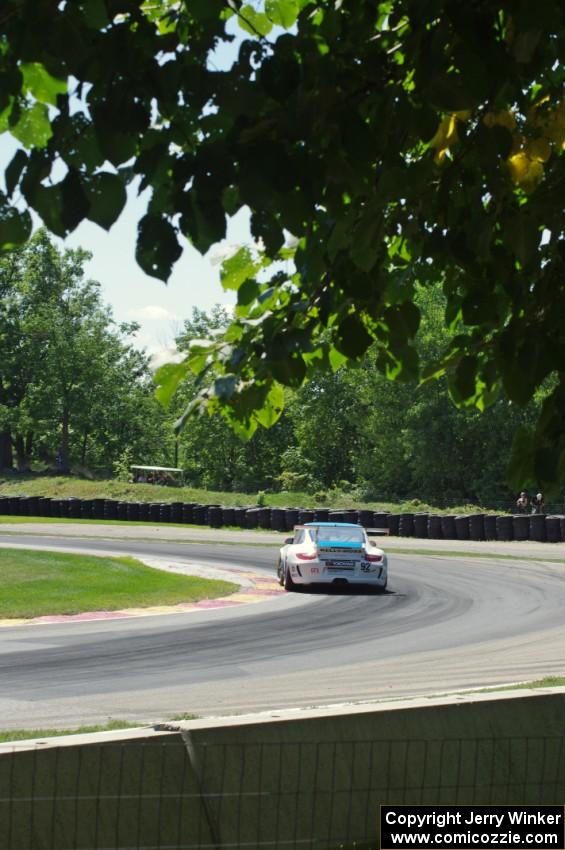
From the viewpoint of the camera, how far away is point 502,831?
5699 mm

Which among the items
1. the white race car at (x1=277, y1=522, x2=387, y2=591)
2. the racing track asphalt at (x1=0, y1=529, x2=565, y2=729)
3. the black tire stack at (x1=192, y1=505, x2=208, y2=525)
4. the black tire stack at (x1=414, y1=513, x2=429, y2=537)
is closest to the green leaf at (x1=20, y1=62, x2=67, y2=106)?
the racing track asphalt at (x1=0, y1=529, x2=565, y2=729)

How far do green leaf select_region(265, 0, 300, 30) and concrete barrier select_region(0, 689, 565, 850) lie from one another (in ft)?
9.73

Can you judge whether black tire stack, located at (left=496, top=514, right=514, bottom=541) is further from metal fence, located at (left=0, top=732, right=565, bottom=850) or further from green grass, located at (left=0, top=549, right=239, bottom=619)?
metal fence, located at (left=0, top=732, right=565, bottom=850)

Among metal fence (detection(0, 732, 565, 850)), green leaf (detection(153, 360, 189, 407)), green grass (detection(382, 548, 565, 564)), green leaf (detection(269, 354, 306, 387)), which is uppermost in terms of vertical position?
green leaf (detection(269, 354, 306, 387))

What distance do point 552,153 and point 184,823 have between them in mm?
3534

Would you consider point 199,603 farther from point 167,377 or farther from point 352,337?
point 167,377

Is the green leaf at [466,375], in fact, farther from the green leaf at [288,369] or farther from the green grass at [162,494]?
the green grass at [162,494]

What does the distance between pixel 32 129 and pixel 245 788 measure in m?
2.97

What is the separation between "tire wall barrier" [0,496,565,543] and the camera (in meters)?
41.6

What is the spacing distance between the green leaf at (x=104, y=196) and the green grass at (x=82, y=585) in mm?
16162

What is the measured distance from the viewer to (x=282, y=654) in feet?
50.9

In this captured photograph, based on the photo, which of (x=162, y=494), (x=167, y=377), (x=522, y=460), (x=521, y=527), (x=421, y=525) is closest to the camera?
(x=167, y=377)

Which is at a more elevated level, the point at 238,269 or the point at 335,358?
the point at 238,269

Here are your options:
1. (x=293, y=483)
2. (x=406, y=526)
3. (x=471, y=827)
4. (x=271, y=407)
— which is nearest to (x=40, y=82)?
(x=271, y=407)
